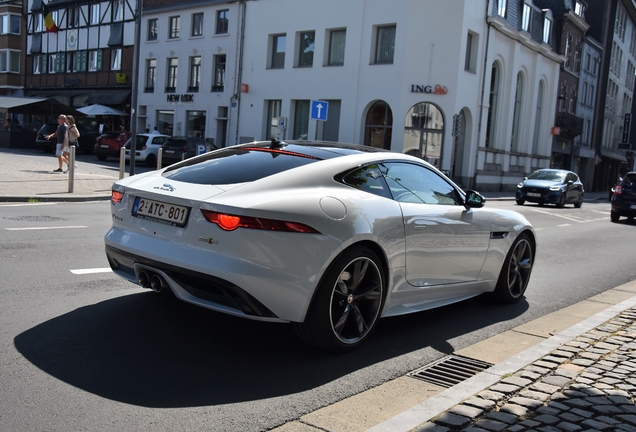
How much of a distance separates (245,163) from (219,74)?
119ft

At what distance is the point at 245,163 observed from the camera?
4.99m

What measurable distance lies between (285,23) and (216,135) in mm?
7881

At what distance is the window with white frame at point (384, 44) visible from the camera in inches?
1273

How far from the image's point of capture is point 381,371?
4.45m

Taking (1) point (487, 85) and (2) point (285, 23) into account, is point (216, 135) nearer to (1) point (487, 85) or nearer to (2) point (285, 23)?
(2) point (285, 23)

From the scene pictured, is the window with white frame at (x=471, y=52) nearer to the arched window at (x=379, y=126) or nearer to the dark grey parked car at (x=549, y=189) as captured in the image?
the arched window at (x=379, y=126)

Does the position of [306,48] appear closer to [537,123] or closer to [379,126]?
[379,126]

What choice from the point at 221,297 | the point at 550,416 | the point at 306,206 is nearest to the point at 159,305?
the point at 221,297

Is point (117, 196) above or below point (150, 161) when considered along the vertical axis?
above

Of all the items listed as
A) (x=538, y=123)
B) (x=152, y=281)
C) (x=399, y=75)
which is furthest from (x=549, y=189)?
(x=152, y=281)

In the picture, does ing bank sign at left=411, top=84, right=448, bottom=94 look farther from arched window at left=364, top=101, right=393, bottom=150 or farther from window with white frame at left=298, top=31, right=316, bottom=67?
window with white frame at left=298, top=31, right=316, bottom=67

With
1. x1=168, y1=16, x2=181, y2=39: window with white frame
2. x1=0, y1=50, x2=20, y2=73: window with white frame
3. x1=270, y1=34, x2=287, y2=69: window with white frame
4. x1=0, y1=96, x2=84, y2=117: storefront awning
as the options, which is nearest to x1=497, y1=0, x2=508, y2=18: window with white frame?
x1=270, y1=34, x2=287, y2=69: window with white frame

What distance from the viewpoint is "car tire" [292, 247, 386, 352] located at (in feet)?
14.4

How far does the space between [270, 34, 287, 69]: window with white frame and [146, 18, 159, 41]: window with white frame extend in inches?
412
